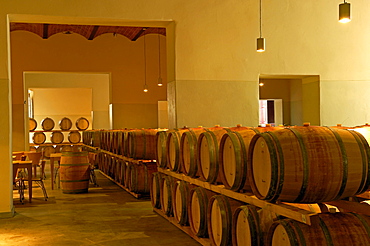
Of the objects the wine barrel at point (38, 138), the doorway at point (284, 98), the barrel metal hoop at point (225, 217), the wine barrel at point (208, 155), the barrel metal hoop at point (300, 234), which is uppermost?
the doorway at point (284, 98)

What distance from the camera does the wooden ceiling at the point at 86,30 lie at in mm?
13812

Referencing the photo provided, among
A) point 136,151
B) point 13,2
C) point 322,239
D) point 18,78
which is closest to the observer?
point 322,239

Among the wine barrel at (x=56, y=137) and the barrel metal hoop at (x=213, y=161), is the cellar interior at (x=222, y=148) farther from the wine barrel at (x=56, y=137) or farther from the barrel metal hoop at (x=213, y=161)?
the wine barrel at (x=56, y=137)

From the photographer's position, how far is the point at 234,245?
402 cm

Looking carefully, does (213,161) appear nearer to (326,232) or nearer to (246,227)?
(246,227)

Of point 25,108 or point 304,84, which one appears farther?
point 25,108

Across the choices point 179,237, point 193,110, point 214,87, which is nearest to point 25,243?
point 179,237

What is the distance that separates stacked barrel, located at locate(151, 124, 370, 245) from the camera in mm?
3088

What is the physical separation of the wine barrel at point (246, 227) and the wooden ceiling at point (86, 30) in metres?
10.7

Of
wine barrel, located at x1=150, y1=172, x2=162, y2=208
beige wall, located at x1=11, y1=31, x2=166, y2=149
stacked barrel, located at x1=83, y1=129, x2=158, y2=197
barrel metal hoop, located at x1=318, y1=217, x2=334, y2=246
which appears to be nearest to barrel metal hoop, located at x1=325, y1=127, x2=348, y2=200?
barrel metal hoop, located at x1=318, y1=217, x2=334, y2=246

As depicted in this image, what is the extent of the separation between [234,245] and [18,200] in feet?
18.8

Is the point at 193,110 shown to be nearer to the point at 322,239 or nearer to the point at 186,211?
the point at 186,211

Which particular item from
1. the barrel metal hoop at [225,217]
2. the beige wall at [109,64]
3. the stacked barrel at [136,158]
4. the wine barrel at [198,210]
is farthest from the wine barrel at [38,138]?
the barrel metal hoop at [225,217]

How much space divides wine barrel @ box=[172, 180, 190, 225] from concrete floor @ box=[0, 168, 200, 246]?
193 mm
